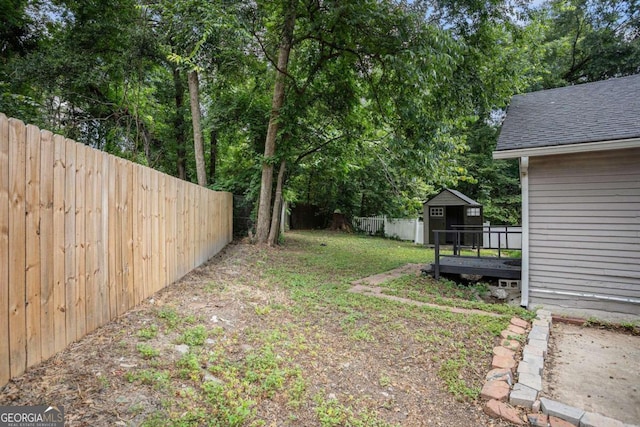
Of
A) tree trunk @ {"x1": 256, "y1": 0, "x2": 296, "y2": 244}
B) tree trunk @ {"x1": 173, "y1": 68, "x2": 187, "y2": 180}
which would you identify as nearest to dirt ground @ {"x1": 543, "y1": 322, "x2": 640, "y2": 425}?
tree trunk @ {"x1": 256, "y1": 0, "x2": 296, "y2": 244}

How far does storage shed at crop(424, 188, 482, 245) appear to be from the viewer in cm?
1191

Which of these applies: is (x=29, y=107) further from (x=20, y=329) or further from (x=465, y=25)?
(x=465, y=25)

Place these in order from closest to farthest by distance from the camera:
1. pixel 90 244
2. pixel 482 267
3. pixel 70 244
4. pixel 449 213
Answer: pixel 70 244, pixel 90 244, pixel 482 267, pixel 449 213

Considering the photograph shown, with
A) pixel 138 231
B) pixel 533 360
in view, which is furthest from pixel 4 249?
pixel 533 360

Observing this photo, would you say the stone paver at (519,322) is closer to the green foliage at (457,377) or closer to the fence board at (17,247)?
the green foliage at (457,377)

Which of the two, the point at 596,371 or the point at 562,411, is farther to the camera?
the point at 596,371

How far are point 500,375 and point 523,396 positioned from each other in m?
0.30

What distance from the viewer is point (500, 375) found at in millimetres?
2777

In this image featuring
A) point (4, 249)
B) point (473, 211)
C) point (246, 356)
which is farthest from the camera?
point (473, 211)

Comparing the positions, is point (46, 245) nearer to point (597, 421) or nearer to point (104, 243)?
point (104, 243)

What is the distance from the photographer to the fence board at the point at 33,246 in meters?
1.93

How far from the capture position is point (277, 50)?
8531 millimetres

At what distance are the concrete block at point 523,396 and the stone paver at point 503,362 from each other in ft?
1.16

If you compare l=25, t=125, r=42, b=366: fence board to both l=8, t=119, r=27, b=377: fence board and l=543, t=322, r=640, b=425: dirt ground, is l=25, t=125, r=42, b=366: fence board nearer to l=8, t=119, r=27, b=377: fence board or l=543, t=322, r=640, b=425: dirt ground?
l=8, t=119, r=27, b=377: fence board
